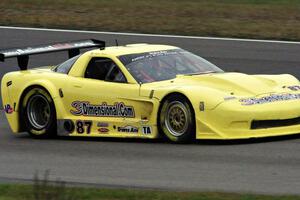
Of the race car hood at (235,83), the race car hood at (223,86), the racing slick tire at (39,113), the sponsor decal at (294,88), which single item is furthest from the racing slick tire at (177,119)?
the racing slick tire at (39,113)

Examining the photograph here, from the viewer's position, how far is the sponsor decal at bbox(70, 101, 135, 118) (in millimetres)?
12719

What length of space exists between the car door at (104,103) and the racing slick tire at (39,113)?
312 mm

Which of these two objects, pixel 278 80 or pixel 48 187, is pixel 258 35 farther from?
pixel 48 187

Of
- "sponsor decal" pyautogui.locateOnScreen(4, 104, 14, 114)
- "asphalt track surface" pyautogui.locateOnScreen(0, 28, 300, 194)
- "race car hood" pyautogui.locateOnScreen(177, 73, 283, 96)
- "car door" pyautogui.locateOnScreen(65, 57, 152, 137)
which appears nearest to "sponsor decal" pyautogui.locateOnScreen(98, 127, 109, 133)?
"car door" pyautogui.locateOnScreen(65, 57, 152, 137)

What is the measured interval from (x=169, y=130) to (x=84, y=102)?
1454mm

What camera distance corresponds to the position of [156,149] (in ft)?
39.3

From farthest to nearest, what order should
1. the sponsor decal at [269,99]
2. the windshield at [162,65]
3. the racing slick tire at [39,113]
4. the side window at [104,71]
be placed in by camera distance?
1. the racing slick tire at [39,113]
2. the side window at [104,71]
3. the windshield at [162,65]
4. the sponsor decal at [269,99]

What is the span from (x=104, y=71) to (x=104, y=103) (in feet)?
1.83

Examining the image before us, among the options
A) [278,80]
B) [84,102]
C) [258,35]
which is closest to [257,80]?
[278,80]

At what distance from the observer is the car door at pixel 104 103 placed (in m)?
12.6

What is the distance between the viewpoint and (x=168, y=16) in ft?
75.9

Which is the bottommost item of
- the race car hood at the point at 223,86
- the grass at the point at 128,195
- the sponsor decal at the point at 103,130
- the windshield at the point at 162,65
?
the sponsor decal at the point at 103,130

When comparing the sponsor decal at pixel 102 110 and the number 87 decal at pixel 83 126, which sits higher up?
the sponsor decal at pixel 102 110

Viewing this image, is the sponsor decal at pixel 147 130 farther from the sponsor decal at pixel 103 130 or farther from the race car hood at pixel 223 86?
the sponsor decal at pixel 103 130
